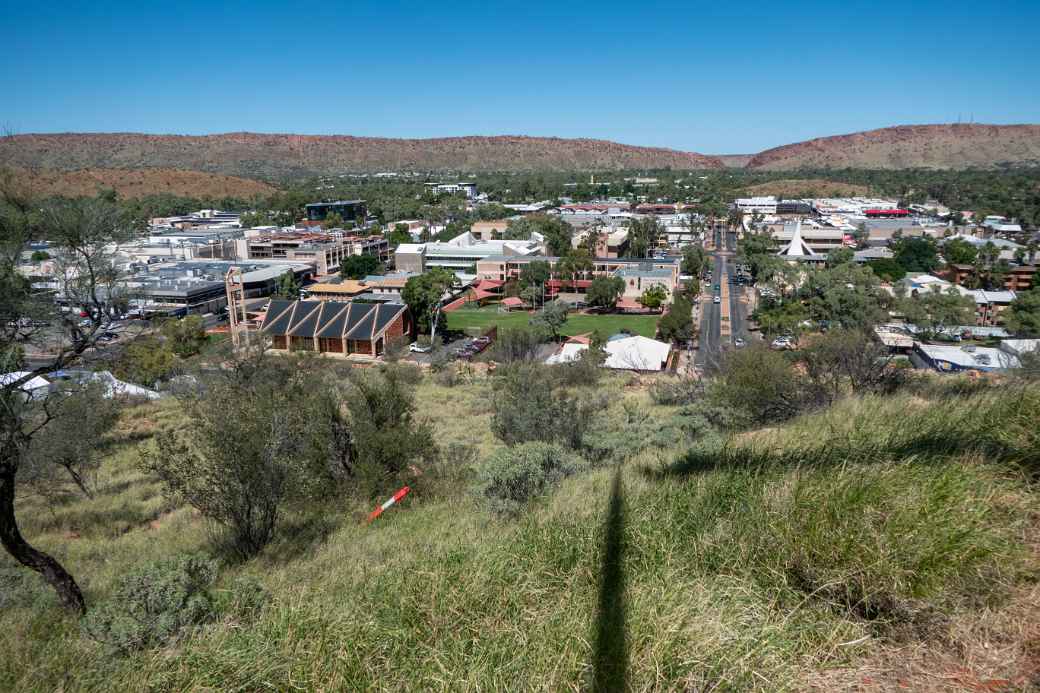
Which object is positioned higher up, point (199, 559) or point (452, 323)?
point (199, 559)

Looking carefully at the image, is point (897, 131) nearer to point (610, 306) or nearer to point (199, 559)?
point (610, 306)

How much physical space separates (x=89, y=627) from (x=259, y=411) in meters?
4.29

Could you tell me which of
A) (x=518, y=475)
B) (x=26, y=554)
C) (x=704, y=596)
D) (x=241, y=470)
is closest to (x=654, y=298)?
(x=518, y=475)

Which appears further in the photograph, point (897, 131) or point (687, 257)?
point (897, 131)

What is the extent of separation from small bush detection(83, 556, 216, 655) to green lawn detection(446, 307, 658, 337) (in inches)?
1335

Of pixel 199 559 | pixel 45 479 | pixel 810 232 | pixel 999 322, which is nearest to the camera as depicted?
pixel 199 559

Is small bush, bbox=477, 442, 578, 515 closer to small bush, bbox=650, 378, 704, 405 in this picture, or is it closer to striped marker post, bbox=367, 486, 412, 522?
striped marker post, bbox=367, 486, 412, 522

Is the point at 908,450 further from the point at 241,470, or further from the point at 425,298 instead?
the point at 425,298

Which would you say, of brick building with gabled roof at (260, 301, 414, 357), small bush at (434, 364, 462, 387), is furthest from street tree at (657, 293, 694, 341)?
brick building with gabled roof at (260, 301, 414, 357)

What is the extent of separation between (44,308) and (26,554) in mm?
2077

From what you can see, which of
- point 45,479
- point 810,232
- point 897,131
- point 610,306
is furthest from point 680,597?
point 897,131

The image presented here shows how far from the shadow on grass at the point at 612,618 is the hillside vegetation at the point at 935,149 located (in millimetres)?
197666

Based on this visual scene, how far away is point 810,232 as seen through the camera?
6725cm

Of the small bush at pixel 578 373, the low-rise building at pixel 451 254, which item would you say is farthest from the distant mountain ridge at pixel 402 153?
the small bush at pixel 578 373
